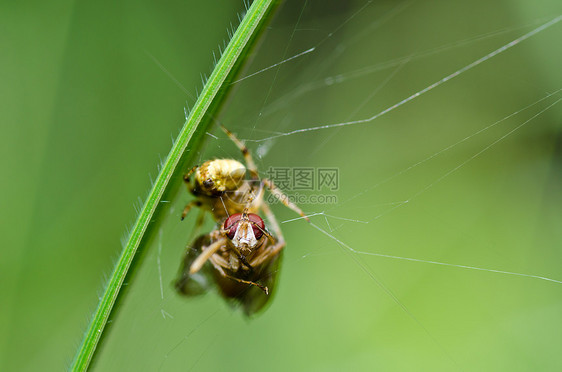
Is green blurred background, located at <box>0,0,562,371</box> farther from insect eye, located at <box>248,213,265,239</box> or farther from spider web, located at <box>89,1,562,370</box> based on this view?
insect eye, located at <box>248,213,265,239</box>

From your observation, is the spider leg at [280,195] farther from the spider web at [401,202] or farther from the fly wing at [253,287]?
the fly wing at [253,287]

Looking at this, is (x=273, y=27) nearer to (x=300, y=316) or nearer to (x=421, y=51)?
(x=421, y=51)

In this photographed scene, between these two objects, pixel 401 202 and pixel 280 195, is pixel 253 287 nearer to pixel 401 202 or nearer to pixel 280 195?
pixel 280 195

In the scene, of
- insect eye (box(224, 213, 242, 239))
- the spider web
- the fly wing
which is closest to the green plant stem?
insect eye (box(224, 213, 242, 239))

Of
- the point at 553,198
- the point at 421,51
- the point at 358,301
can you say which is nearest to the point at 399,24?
the point at 421,51

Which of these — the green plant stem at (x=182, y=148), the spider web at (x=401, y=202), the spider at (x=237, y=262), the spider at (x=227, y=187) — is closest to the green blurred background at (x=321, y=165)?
the spider web at (x=401, y=202)

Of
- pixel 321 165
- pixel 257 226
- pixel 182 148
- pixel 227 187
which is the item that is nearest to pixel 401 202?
pixel 321 165
